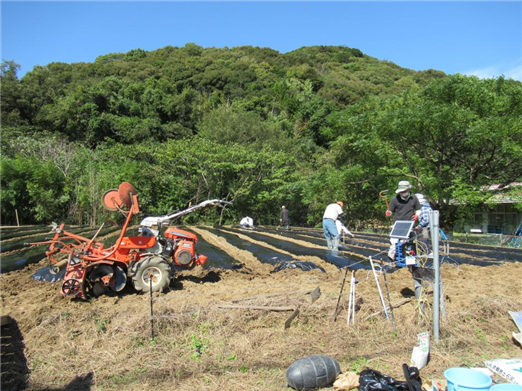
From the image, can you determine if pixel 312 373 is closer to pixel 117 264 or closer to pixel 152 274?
pixel 152 274

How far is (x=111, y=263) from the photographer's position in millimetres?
5684

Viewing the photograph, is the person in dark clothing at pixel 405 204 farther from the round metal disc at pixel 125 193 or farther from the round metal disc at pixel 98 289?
the round metal disc at pixel 98 289

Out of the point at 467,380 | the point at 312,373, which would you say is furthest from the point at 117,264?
the point at 467,380

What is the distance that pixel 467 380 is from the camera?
3.26m

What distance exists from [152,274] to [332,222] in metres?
5.45

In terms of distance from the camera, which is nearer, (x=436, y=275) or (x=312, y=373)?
(x=312, y=373)

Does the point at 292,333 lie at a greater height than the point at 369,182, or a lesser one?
lesser

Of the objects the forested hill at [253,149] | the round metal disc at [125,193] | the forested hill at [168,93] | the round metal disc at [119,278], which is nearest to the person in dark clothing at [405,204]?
the round metal disc at [125,193]

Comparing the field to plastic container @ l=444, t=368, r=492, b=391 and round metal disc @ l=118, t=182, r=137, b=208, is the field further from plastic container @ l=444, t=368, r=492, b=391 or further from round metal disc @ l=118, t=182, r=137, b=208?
round metal disc @ l=118, t=182, r=137, b=208

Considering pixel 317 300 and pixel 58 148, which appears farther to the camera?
pixel 58 148

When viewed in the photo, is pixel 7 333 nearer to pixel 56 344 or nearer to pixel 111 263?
pixel 56 344

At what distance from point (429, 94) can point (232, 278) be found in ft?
50.8

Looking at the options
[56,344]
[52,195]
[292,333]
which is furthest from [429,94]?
[52,195]

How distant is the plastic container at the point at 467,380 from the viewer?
10.2ft
